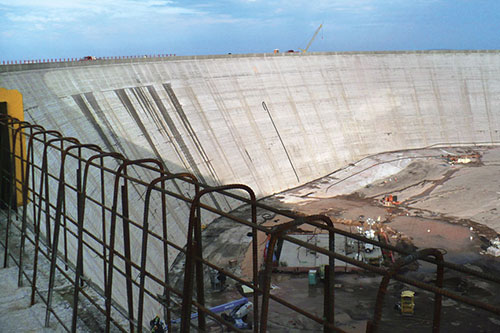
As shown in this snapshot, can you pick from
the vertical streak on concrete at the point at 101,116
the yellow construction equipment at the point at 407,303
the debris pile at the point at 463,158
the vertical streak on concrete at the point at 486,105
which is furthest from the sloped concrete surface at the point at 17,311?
the vertical streak on concrete at the point at 486,105

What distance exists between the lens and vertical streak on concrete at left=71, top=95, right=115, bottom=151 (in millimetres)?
23172

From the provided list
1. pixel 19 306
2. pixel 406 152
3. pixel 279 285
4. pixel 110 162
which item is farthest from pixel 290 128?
pixel 19 306

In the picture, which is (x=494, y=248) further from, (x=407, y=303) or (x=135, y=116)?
(x=135, y=116)

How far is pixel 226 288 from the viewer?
17734 millimetres

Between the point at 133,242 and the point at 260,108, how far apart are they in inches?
658

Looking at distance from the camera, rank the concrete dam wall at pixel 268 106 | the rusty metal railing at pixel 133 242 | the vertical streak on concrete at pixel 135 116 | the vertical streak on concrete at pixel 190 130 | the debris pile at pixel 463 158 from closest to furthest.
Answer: the rusty metal railing at pixel 133 242
the concrete dam wall at pixel 268 106
the vertical streak on concrete at pixel 135 116
the vertical streak on concrete at pixel 190 130
the debris pile at pixel 463 158

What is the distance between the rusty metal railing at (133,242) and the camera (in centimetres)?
356

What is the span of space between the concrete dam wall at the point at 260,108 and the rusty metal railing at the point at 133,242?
20.1 inches

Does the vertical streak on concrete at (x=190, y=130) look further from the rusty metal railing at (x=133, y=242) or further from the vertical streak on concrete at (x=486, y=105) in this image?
the vertical streak on concrete at (x=486, y=105)

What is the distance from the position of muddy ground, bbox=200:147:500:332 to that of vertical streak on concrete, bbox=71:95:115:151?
28.7 ft

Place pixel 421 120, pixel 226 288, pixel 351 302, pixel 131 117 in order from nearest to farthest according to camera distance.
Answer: pixel 351 302, pixel 226 288, pixel 131 117, pixel 421 120

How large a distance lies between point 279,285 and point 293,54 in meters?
24.3

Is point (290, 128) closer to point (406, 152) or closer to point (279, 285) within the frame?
point (406, 152)

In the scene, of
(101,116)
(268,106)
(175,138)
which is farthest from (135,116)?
(268,106)
